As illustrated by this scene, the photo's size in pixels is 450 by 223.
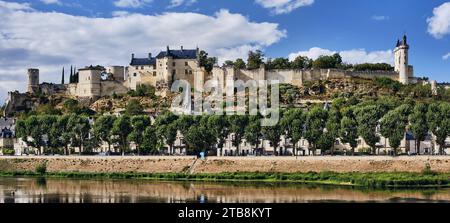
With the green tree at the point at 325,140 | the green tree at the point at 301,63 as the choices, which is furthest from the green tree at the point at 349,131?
the green tree at the point at 301,63

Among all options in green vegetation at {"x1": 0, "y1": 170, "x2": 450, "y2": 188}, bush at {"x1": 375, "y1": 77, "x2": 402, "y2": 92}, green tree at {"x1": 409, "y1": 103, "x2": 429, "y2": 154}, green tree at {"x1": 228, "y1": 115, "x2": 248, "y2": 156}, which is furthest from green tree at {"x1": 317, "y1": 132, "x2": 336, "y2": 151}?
bush at {"x1": 375, "y1": 77, "x2": 402, "y2": 92}

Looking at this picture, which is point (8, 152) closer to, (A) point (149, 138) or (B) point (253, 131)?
(A) point (149, 138)

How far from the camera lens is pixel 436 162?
1992 inches

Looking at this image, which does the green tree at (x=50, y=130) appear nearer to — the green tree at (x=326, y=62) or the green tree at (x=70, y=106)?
the green tree at (x=70, y=106)

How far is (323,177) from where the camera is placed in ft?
169

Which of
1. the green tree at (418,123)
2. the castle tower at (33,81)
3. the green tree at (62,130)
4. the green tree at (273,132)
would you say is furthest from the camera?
the castle tower at (33,81)

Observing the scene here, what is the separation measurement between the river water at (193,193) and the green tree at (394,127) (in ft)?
36.4

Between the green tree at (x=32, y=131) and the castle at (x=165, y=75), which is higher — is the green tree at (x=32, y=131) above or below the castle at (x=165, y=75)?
below

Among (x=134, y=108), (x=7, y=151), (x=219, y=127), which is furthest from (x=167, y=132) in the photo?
(x=134, y=108)

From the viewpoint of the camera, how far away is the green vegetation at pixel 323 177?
46.8 meters

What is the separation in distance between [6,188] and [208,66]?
193ft

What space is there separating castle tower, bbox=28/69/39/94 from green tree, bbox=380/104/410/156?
65299 mm

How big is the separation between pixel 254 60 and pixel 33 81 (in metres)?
34.0
